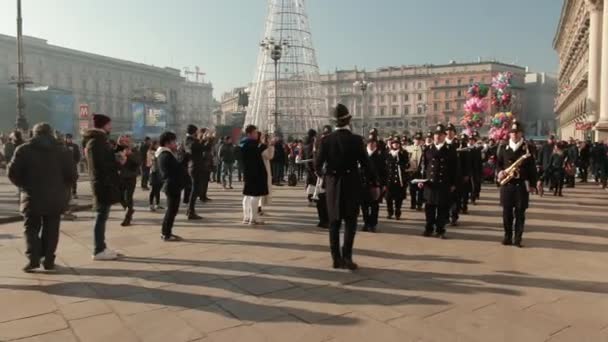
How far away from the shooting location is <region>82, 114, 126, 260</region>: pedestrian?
21.0 ft

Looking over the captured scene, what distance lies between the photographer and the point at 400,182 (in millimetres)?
9914

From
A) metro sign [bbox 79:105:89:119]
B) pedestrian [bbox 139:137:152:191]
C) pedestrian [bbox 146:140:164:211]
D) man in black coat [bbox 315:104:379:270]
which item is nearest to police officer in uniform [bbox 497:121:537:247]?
man in black coat [bbox 315:104:379:270]

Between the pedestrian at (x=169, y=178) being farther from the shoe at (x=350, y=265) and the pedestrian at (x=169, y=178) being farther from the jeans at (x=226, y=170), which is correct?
the jeans at (x=226, y=170)

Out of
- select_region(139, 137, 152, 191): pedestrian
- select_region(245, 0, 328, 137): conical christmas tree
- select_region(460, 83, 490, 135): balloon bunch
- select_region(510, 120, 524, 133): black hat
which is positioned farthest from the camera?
select_region(245, 0, 328, 137): conical christmas tree

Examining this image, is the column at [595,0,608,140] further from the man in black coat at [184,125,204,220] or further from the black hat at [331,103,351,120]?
the black hat at [331,103,351,120]

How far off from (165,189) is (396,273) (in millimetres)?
3765

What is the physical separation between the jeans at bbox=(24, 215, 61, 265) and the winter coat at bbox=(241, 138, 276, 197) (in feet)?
11.3

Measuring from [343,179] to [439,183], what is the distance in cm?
258

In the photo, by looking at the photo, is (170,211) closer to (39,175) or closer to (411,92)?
(39,175)

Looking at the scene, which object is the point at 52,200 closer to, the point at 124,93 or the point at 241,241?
the point at 241,241

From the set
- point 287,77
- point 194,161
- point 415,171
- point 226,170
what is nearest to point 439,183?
point 415,171

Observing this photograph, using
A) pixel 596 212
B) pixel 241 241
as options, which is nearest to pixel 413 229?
pixel 241 241

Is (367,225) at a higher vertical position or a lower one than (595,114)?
lower

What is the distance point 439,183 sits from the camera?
25.4 ft
